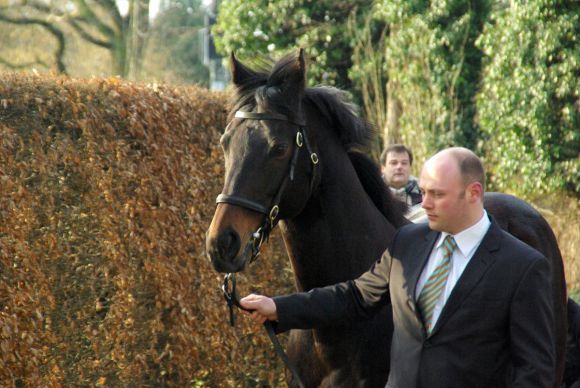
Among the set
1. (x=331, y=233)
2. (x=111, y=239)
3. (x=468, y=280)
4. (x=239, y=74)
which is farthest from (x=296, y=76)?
(x=111, y=239)

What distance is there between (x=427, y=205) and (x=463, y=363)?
594 millimetres

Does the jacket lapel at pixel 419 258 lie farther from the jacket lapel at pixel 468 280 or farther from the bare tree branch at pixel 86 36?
the bare tree branch at pixel 86 36

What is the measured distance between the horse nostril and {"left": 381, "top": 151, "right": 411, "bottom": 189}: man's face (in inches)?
188

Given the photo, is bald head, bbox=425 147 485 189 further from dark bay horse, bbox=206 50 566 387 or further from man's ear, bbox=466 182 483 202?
dark bay horse, bbox=206 50 566 387

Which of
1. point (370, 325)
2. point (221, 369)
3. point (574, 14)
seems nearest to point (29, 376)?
point (221, 369)

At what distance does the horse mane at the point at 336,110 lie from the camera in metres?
3.98

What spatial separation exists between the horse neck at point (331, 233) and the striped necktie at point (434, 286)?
0.80m

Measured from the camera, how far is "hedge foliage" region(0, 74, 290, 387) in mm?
5328

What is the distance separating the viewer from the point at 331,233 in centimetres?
409

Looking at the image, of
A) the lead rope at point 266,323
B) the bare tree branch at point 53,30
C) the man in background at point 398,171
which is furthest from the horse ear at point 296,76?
the bare tree branch at point 53,30

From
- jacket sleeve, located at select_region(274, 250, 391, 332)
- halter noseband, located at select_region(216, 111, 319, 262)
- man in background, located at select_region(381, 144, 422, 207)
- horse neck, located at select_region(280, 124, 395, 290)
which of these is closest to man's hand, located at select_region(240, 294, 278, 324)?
jacket sleeve, located at select_region(274, 250, 391, 332)

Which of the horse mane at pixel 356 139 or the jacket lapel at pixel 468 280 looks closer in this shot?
the jacket lapel at pixel 468 280

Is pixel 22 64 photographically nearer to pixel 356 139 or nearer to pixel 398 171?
pixel 398 171

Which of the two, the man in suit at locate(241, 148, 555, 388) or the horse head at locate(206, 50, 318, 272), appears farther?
the horse head at locate(206, 50, 318, 272)
